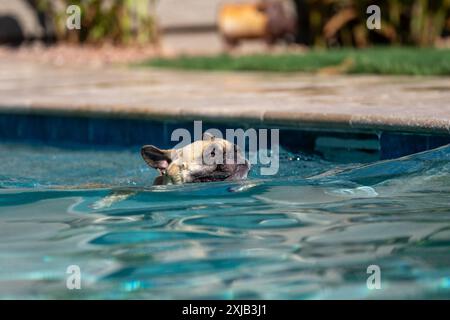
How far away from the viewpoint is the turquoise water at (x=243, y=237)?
2.73 meters

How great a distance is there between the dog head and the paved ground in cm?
96

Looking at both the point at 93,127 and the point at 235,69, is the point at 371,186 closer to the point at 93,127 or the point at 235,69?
the point at 93,127

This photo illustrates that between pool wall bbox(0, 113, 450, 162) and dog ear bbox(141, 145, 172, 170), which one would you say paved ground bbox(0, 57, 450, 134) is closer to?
pool wall bbox(0, 113, 450, 162)

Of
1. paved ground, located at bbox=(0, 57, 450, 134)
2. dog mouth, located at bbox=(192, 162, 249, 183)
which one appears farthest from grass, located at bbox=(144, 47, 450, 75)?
dog mouth, located at bbox=(192, 162, 249, 183)

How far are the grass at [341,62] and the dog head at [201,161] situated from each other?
11.2 ft

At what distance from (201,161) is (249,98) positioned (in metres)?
2.17

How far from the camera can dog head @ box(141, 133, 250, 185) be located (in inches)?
159

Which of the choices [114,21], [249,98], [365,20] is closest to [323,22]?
[365,20]

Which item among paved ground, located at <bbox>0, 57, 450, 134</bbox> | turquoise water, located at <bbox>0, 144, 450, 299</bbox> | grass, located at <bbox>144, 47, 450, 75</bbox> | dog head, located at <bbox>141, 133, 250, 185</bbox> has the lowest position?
turquoise water, located at <bbox>0, 144, 450, 299</bbox>

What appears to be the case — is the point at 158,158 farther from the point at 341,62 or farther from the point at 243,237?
the point at 341,62

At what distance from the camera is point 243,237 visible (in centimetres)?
321

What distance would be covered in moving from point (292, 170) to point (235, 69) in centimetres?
414

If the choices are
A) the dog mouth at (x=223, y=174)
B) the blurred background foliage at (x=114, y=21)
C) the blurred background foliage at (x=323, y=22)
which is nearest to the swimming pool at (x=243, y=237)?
the dog mouth at (x=223, y=174)

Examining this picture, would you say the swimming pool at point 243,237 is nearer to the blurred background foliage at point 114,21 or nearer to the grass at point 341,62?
the grass at point 341,62
